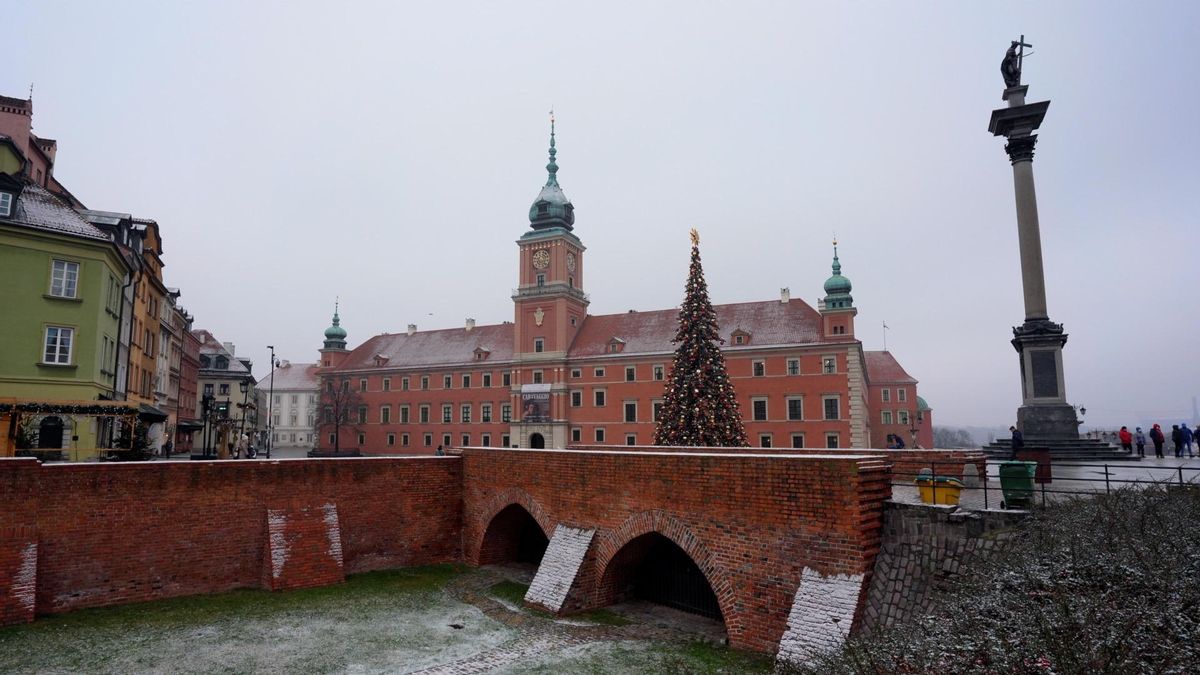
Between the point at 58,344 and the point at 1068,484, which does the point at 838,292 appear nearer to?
the point at 1068,484

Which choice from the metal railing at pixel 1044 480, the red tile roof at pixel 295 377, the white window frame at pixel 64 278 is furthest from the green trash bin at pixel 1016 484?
the red tile roof at pixel 295 377

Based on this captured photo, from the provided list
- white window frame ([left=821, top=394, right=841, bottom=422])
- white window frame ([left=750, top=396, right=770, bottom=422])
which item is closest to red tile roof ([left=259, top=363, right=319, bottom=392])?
white window frame ([left=750, top=396, right=770, bottom=422])

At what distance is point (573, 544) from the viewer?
14.2 metres

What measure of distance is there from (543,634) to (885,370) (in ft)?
217

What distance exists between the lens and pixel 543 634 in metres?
12.4

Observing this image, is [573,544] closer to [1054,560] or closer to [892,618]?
[892,618]

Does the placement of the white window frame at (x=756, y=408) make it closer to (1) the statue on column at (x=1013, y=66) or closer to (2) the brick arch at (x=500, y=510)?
(1) the statue on column at (x=1013, y=66)

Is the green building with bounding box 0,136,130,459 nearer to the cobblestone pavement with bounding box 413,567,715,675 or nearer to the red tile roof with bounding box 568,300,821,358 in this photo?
the cobblestone pavement with bounding box 413,567,715,675

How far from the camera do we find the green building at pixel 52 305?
Answer: 22438 millimetres

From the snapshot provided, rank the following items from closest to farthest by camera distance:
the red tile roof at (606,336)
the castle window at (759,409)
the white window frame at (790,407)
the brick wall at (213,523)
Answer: the brick wall at (213,523) < the white window frame at (790,407) < the castle window at (759,409) < the red tile roof at (606,336)

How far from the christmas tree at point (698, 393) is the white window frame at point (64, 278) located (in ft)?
70.9

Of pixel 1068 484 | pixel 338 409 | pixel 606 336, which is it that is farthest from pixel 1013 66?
pixel 338 409

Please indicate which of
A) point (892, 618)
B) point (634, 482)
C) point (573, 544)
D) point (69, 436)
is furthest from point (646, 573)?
point (69, 436)

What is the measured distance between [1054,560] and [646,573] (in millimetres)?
9016
